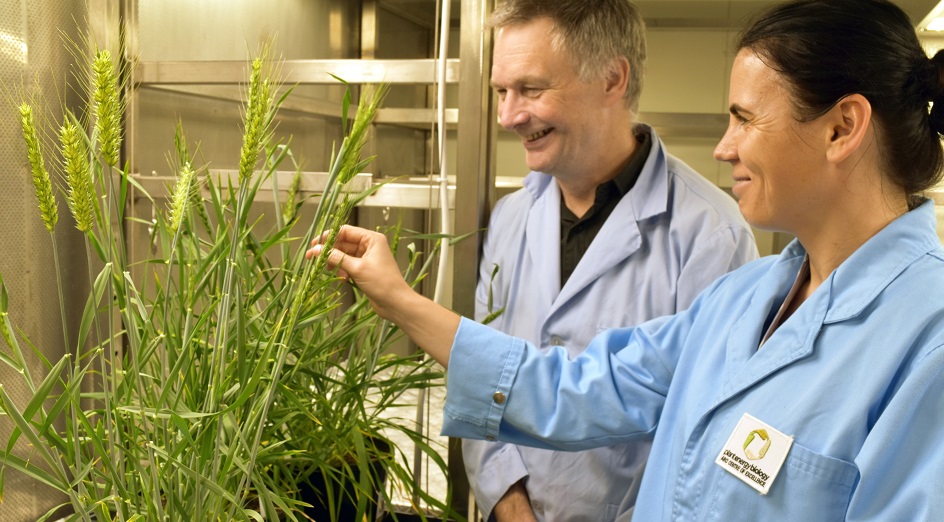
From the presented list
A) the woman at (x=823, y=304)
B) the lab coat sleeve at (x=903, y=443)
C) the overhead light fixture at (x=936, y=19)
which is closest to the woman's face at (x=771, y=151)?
the woman at (x=823, y=304)

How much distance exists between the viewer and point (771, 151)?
0.83 m

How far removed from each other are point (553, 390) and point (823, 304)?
0.36 meters

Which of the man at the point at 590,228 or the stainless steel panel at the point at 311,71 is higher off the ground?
the stainless steel panel at the point at 311,71

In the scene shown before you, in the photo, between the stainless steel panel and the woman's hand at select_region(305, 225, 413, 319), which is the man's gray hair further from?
the woman's hand at select_region(305, 225, 413, 319)

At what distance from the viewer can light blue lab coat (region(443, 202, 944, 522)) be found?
0.70 m

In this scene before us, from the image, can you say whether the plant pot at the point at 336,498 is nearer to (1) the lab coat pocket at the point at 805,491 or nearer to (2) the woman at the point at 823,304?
(2) the woman at the point at 823,304

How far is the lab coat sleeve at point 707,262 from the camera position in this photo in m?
1.22

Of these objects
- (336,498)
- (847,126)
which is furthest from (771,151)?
(336,498)

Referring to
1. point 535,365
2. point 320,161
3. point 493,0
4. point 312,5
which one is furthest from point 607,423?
point 312,5

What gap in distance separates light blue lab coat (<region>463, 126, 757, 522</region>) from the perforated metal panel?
740 mm

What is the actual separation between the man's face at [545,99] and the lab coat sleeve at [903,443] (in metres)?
0.68

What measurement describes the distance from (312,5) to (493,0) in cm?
66

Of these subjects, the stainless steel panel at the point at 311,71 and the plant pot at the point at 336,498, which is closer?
the plant pot at the point at 336,498

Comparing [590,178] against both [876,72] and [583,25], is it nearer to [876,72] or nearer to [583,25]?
[583,25]
